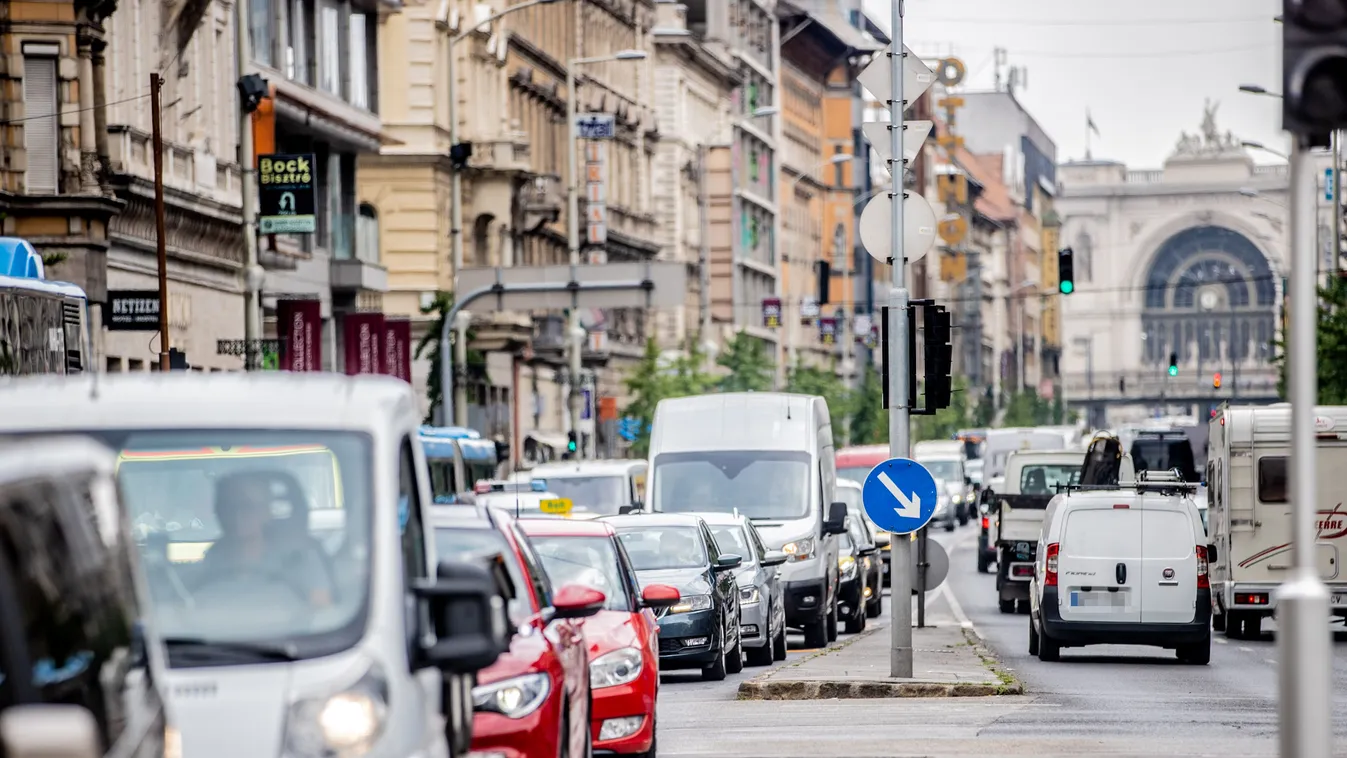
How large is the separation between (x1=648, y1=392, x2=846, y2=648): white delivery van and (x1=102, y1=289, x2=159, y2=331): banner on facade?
9.15 m

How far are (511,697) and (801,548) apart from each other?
20590 millimetres

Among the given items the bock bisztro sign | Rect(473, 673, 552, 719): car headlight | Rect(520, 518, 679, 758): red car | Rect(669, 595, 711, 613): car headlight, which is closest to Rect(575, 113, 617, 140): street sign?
the bock bisztro sign

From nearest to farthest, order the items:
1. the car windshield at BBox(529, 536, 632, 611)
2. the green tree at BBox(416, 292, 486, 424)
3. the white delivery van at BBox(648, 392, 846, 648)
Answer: the car windshield at BBox(529, 536, 632, 611) → the white delivery van at BBox(648, 392, 846, 648) → the green tree at BBox(416, 292, 486, 424)

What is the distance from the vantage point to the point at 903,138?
24344 mm

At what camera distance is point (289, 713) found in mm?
8203

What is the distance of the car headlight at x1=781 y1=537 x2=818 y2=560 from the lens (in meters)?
31.9

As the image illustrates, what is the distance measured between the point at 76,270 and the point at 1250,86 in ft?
138

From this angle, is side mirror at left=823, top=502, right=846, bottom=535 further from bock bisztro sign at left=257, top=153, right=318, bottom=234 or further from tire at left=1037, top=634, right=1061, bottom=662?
bock bisztro sign at left=257, top=153, right=318, bottom=234

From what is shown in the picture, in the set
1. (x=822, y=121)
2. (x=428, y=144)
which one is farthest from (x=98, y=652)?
(x=822, y=121)

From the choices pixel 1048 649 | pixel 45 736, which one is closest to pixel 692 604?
pixel 1048 649

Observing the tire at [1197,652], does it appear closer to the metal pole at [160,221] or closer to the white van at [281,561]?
the metal pole at [160,221]

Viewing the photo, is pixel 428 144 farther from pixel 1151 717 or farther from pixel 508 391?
pixel 1151 717

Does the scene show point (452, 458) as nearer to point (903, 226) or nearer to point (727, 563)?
point (727, 563)

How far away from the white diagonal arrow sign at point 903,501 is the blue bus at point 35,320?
24.1 feet
